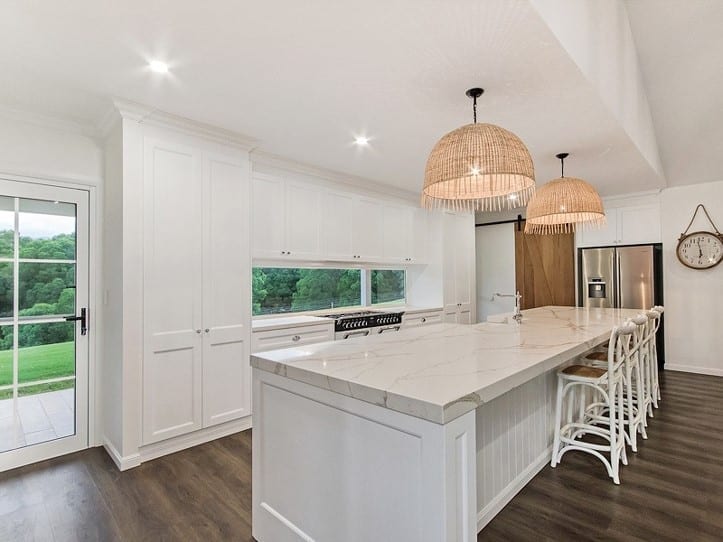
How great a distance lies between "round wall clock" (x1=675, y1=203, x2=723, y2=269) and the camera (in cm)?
484

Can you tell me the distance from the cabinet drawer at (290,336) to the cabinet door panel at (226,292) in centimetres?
16

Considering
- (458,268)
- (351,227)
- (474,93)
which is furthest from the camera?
(458,268)

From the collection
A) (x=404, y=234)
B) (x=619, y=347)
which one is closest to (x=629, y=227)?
(x=404, y=234)

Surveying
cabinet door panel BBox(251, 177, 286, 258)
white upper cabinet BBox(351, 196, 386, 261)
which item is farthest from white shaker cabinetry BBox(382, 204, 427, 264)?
cabinet door panel BBox(251, 177, 286, 258)

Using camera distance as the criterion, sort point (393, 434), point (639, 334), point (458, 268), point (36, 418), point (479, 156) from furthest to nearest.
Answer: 1. point (458, 268)
2. point (639, 334)
3. point (36, 418)
4. point (479, 156)
5. point (393, 434)

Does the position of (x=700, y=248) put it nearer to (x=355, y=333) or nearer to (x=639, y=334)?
(x=639, y=334)

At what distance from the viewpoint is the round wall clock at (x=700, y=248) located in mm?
4844

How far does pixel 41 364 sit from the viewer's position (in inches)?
111

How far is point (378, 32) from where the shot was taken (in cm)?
189

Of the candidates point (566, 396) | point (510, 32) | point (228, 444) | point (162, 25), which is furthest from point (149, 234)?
point (566, 396)

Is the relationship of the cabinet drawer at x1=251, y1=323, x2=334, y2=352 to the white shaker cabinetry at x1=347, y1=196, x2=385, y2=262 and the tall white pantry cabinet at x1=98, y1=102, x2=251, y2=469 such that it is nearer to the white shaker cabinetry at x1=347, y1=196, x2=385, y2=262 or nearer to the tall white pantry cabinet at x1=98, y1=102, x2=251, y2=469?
the tall white pantry cabinet at x1=98, y1=102, x2=251, y2=469

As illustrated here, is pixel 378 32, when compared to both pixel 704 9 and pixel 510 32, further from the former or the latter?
pixel 704 9

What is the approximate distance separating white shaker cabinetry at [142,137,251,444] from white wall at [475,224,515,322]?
15.0 ft

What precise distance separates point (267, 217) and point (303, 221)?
0.43 metres
